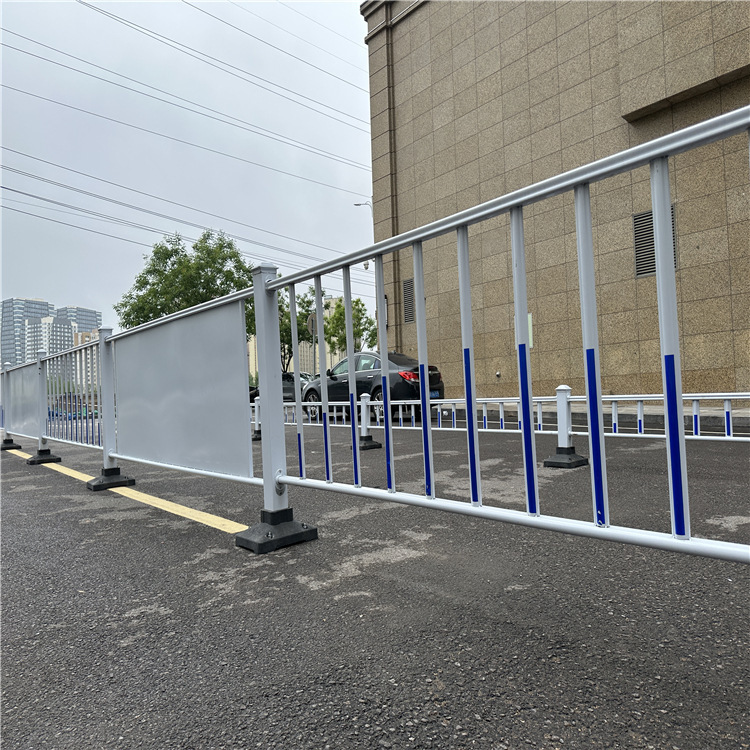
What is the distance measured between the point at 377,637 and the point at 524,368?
3.64 ft

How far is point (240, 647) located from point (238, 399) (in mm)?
1768

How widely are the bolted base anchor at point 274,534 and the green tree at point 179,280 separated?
82.3ft

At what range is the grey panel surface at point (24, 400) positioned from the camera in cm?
761

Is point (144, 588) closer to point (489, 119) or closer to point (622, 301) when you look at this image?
point (622, 301)

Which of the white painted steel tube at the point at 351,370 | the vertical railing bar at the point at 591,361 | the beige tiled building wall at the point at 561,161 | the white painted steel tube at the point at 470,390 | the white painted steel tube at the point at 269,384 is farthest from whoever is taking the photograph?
the beige tiled building wall at the point at 561,161

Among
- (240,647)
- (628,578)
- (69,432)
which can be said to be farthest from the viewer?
(69,432)

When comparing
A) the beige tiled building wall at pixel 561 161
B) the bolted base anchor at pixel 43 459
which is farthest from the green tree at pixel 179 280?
the bolted base anchor at pixel 43 459

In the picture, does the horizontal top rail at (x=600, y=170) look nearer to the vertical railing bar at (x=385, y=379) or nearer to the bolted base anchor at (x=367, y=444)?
the vertical railing bar at (x=385, y=379)

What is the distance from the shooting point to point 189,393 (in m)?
4.04

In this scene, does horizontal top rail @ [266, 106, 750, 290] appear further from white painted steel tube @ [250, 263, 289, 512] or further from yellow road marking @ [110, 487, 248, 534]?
yellow road marking @ [110, 487, 248, 534]

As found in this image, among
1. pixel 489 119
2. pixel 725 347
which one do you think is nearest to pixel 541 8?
pixel 489 119

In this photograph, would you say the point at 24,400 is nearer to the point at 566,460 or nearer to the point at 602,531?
the point at 566,460

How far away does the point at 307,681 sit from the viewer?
5.75 ft

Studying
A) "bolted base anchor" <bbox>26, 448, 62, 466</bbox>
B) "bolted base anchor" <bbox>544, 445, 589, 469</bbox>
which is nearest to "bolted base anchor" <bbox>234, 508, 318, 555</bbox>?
"bolted base anchor" <bbox>544, 445, 589, 469</bbox>
